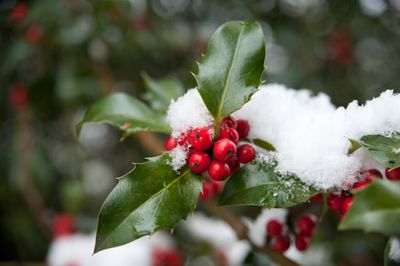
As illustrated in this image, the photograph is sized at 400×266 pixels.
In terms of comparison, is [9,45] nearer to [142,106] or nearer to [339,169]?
[142,106]

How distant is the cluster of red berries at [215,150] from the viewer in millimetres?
769

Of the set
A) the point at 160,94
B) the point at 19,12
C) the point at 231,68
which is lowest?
the point at 19,12

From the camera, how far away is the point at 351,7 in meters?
2.40

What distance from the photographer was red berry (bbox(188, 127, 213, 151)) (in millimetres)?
788

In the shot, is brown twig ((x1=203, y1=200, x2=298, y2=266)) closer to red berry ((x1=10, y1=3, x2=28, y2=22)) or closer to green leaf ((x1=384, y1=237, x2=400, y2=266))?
green leaf ((x1=384, y1=237, x2=400, y2=266))

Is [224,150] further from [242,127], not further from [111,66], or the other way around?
[111,66]

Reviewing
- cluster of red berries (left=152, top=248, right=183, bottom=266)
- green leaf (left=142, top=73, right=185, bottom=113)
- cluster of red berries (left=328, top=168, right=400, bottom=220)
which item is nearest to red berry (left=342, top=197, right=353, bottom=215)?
cluster of red berries (left=328, top=168, right=400, bottom=220)

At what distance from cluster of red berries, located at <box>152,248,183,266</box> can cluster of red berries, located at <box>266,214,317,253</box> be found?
968mm

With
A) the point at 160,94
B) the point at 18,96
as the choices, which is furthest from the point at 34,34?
the point at 160,94

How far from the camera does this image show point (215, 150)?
77 centimetres

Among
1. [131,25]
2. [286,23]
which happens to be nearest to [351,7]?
[286,23]

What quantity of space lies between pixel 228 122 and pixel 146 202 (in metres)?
0.24

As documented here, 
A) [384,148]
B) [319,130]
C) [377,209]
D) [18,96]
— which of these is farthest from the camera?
[18,96]

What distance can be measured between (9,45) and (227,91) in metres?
1.78
